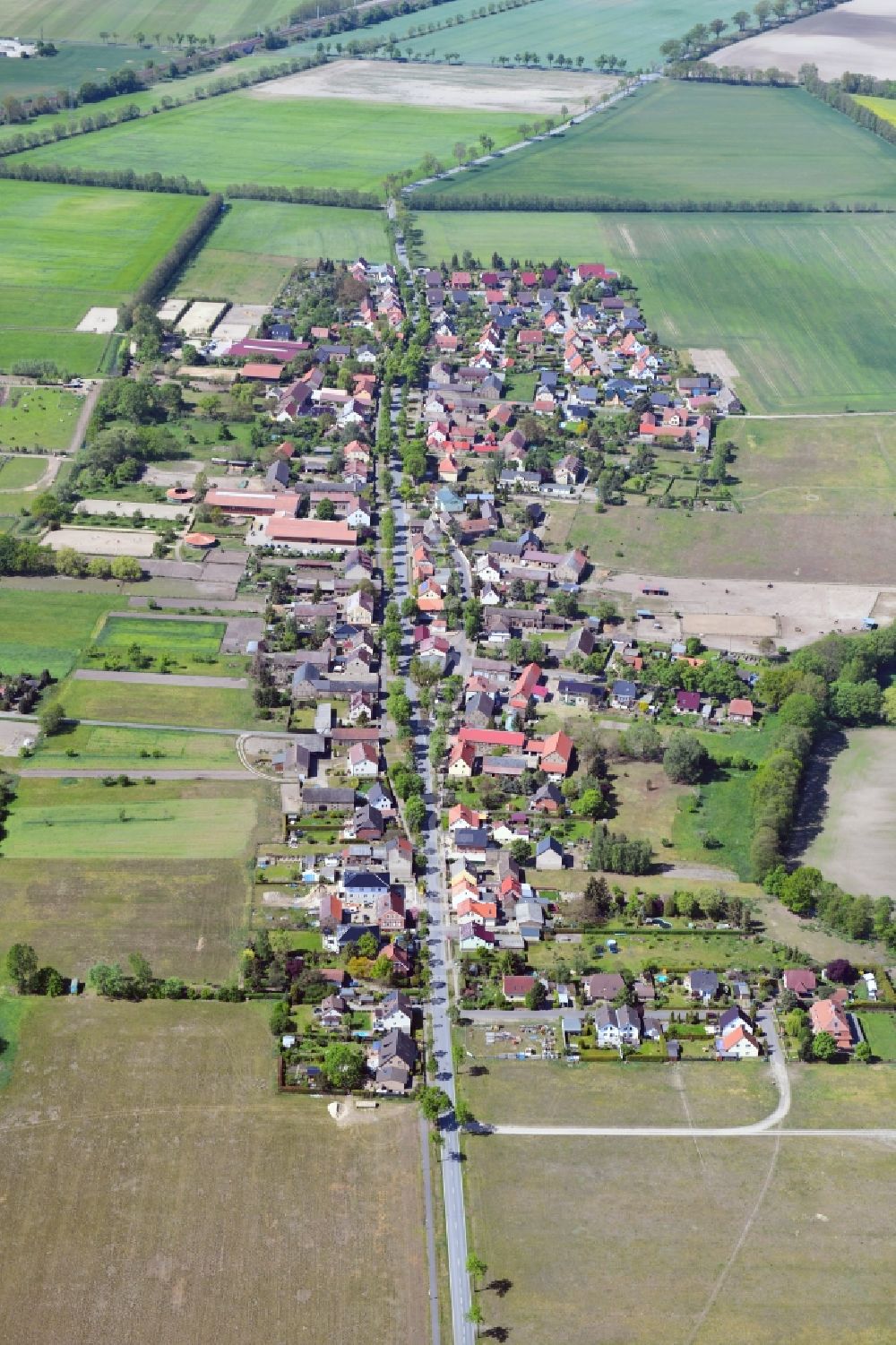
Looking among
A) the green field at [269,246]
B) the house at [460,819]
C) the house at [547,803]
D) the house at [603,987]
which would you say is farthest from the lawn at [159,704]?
the green field at [269,246]

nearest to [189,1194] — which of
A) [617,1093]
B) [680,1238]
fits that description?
[617,1093]

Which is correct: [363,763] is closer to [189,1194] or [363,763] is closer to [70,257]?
[189,1194]

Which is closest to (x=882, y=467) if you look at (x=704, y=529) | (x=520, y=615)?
(x=704, y=529)

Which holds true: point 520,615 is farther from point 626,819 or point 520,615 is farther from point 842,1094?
point 842,1094

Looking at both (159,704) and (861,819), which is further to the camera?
(159,704)

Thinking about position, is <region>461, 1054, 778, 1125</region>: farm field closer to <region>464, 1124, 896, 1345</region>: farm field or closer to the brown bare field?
<region>464, 1124, 896, 1345</region>: farm field

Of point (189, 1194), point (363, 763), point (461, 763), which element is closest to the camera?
point (189, 1194)

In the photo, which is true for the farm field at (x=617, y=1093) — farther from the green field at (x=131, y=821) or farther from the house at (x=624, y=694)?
Answer: the house at (x=624, y=694)
